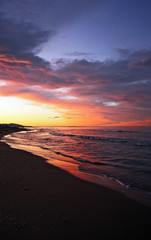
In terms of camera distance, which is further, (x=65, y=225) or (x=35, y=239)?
(x=65, y=225)

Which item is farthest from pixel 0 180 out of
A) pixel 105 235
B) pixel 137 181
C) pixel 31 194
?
pixel 137 181

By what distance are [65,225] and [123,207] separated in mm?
2235

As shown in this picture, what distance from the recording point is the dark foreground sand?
141 inches

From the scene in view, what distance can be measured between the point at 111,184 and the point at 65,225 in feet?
13.8

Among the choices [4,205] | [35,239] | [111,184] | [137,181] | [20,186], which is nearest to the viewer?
[35,239]

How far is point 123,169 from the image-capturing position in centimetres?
1048

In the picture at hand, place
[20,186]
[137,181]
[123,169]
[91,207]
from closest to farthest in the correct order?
[91,207] < [20,186] < [137,181] < [123,169]

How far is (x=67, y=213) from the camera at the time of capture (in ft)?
14.6

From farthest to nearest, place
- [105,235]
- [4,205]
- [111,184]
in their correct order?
[111,184] → [4,205] → [105,235]

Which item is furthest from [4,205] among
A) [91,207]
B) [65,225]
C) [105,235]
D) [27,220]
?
[105,235]

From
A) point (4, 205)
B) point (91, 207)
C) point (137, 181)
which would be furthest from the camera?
point (137, 181)

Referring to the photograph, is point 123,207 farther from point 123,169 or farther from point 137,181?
point 123,169

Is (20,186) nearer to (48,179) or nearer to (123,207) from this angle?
(48,179)

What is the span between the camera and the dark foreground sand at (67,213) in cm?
359
